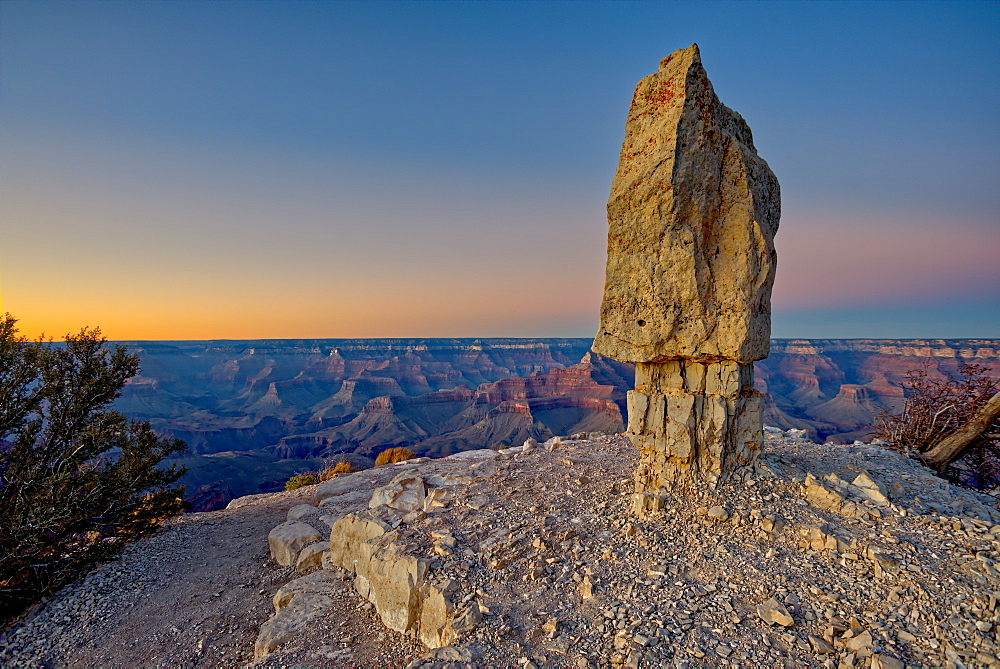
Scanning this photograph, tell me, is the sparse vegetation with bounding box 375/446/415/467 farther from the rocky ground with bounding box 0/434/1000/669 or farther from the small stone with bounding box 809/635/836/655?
the small stone with bounding box 809/635/836/655

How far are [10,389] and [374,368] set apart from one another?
356 feet

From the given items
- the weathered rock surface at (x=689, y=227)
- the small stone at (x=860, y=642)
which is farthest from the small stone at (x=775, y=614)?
the weathered rock surface at (x=689, y=227)

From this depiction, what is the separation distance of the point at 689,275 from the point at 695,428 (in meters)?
2.68

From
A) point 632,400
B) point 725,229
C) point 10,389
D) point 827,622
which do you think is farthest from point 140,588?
point 725,229

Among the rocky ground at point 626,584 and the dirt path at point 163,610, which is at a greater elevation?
the rocky ground at point 626,584

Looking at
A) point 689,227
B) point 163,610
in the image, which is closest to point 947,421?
point 689,227

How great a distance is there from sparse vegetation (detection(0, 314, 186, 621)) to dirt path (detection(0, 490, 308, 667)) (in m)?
0.73

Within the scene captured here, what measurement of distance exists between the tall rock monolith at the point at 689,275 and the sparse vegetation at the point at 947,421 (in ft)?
22.2

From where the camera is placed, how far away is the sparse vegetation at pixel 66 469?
924cm

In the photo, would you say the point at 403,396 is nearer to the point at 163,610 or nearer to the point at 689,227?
the point at 163,610

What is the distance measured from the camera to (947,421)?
1145cm

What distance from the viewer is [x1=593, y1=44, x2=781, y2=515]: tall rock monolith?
753cm

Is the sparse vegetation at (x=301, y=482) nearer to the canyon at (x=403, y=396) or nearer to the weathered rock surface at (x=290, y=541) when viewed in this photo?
the weathered rock surface at (x=290, y=541)

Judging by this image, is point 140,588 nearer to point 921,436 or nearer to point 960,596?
point 960,596
